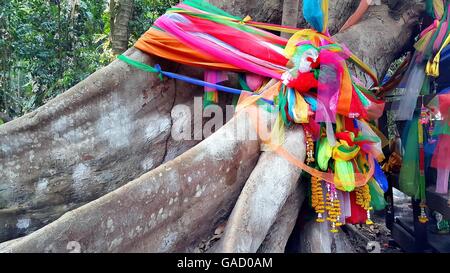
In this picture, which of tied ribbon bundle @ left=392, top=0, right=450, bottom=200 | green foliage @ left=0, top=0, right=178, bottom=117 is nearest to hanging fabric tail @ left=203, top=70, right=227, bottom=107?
tied ribbon bundle @ left=392, top=0, right=450, bottom=200

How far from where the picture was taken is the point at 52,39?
547 cm

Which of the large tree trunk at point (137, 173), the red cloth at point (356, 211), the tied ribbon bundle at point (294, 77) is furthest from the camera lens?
the red cloth at point (356, 211)

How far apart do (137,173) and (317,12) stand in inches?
60.1

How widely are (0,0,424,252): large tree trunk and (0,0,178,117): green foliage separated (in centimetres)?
260

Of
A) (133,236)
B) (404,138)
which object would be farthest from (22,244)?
(404,138)

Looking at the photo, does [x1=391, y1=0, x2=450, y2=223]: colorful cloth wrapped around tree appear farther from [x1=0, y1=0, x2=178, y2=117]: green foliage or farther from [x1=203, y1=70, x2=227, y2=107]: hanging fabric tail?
[x1=0, y1=0, x2=178, y2=117]: green foliage

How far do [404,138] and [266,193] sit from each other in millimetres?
1683

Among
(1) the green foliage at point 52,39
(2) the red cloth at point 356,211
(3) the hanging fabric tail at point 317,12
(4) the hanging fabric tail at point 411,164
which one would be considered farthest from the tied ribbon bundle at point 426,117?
(1) the green foliage at point 52,39

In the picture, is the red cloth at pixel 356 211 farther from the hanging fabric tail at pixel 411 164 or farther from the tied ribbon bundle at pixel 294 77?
the hanging fabric tail at pixel 411 164

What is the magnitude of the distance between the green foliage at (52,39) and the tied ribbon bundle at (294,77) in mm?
2590

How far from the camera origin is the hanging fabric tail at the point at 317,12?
2.39 meters

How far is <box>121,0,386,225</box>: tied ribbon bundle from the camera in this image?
2.28 meters

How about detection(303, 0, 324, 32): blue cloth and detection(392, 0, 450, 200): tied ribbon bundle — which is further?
detection(392, 0, 450, 200): tied ribbon bundle
